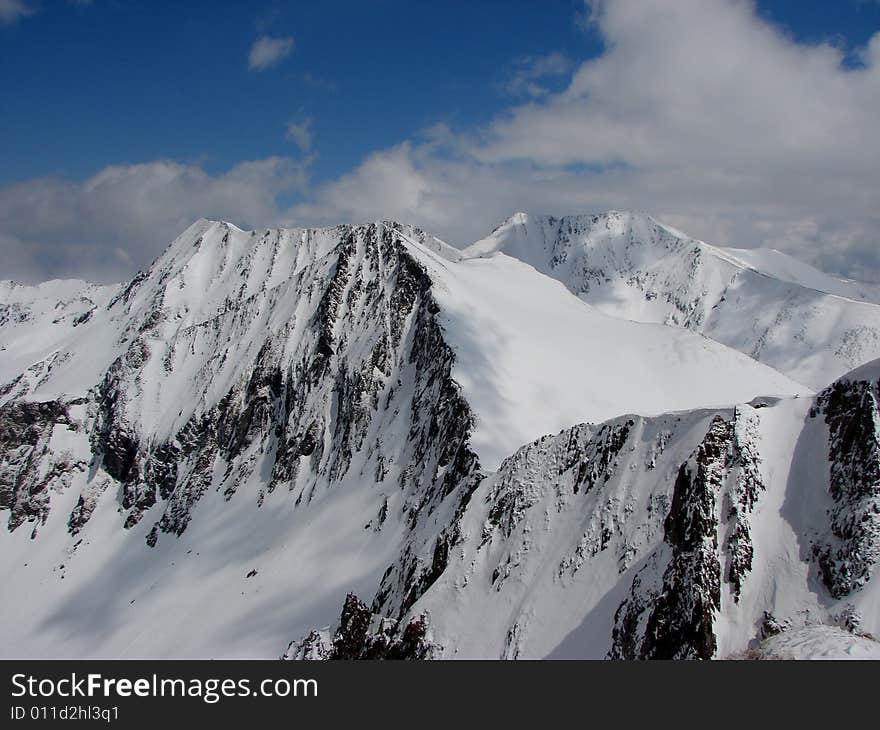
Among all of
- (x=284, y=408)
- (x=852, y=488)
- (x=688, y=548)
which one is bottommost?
(x=688, y=548)

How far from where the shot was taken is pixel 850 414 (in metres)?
35.4

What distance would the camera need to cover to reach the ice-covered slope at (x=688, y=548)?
31062mm

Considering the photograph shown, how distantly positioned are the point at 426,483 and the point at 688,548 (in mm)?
54171

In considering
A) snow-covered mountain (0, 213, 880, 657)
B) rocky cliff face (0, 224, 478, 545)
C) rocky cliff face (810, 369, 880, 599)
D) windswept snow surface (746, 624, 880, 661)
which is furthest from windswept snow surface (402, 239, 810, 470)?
windswept snow surface (746, 624, 880, 661)

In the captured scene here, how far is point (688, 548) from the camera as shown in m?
33.4

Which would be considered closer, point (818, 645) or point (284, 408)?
point (818, 645)

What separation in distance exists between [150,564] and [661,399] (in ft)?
347

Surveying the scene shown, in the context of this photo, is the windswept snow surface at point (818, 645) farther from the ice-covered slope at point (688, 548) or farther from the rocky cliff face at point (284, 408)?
the rocky cliff face at point (284, 408)

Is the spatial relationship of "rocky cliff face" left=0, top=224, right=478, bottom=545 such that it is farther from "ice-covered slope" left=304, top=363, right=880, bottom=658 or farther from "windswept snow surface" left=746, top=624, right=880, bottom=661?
"windswept snow surface" left=746, top=624, right=880, bottom=661

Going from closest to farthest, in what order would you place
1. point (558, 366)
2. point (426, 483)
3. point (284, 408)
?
point (426, 483), point (558, 366), point (284, 408)

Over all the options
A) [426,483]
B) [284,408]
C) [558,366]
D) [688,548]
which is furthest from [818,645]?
[284,408]

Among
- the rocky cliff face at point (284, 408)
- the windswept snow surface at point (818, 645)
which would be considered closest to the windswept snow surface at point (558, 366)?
the rocky cliff face at point (284, 408)

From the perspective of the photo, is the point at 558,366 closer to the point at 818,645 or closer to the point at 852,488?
the point at 852,488

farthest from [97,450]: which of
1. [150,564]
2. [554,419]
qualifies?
[554,419]
